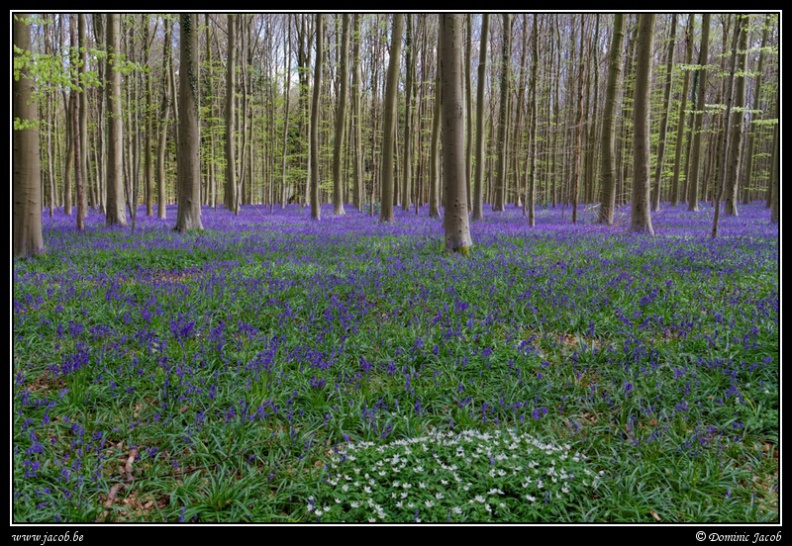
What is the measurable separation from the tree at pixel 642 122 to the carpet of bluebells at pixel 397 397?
223 inches

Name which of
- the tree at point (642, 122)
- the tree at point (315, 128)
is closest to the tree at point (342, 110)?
the tree at point (315, 128)

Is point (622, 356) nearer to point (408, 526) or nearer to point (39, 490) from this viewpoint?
point (408, 526)

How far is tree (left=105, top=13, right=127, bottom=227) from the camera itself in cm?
1441


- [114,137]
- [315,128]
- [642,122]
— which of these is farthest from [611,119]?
[114,137]

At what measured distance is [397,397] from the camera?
454cm

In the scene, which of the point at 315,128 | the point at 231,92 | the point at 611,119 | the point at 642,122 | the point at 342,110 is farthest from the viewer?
the point at 231,92

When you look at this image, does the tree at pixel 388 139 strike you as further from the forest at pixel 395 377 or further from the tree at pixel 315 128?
the forest at pixel 395 377

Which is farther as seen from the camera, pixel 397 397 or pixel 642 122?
pixel 642 122

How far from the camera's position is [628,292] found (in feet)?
23.7

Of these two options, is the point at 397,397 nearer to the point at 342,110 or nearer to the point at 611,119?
the point at 611,119

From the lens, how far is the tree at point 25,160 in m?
9.12

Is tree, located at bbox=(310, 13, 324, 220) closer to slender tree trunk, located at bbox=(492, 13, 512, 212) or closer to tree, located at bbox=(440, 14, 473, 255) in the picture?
slender tree trunk, located at bbox=(492, 13, 512, 212)

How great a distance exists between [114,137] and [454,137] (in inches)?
449

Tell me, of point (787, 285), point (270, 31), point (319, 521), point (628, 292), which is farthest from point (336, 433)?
point (270, 31)
